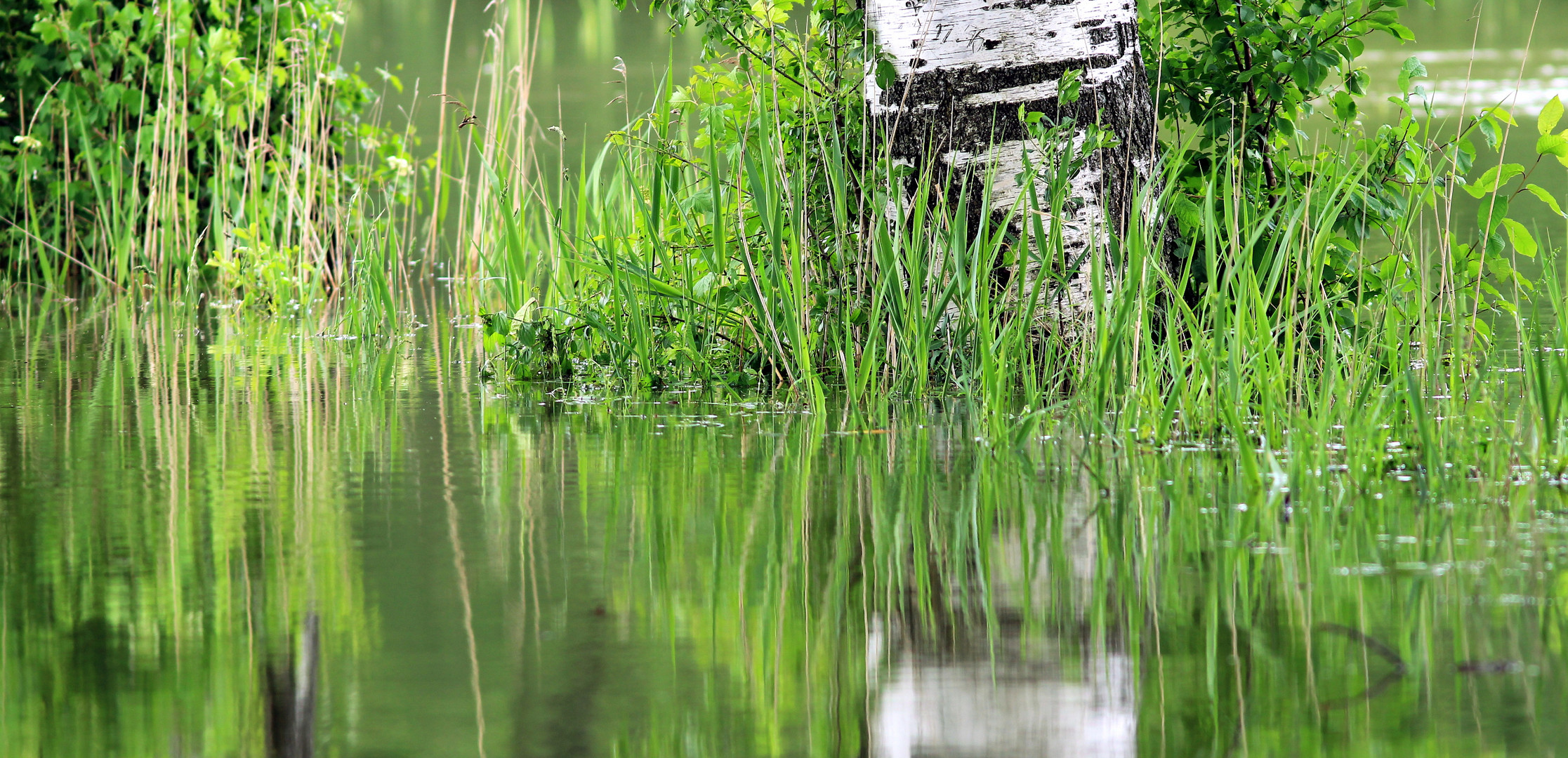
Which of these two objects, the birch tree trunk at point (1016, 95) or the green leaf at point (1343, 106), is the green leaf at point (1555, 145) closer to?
the green leaf at point (1343, 106)

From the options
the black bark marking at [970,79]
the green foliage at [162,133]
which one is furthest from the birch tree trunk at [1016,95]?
the green foliage at [162,133]

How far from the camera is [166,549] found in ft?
7.01

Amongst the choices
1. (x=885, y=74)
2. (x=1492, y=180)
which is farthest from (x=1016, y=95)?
(x=1492, y=180)

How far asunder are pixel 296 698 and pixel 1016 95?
88.3 inches

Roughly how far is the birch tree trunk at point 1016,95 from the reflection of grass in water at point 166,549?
4.23 ft

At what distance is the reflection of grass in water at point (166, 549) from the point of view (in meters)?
1.54

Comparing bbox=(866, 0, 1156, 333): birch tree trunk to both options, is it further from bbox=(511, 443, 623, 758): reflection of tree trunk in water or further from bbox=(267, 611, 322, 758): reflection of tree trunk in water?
bbox=(267, 611, 322, 758): reflection of tree trunk in water

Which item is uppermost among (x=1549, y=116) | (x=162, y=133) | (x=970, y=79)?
(x=162, y=133)

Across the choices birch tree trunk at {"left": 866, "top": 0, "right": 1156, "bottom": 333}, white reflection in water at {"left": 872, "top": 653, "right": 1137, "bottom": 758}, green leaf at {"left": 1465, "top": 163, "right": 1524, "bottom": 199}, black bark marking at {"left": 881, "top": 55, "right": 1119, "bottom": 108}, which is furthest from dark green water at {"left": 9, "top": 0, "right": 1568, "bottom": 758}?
green leaf at {"left": 1465, "top": 163, "right": 1524, "bottom": 199}

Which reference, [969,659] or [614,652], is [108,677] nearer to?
[614,652]

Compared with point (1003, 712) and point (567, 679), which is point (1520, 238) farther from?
point (567, 679)

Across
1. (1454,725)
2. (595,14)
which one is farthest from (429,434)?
(595,14)

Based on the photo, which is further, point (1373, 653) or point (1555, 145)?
point (1555, 145)

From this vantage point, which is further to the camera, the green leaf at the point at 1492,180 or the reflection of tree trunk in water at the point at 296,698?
the green leaf at the point at 1492,180
